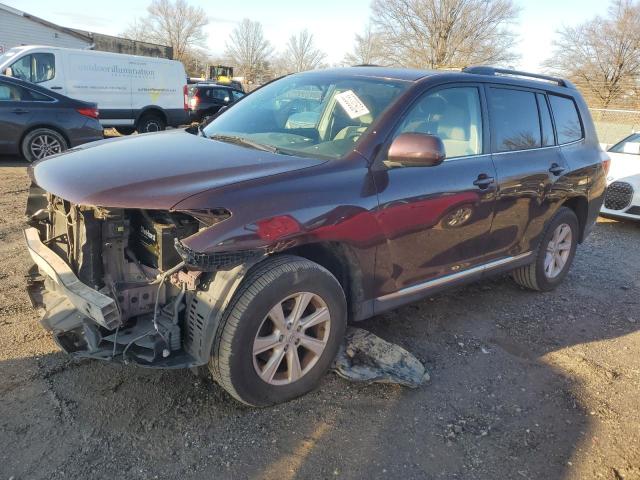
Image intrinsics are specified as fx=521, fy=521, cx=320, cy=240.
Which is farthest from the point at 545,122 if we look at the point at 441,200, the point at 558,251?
the point at 441,200

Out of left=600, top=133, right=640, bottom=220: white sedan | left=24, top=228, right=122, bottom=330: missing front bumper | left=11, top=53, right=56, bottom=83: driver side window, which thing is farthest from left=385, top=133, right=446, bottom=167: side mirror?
left=11, top=53, right=56, bottom=83: driver side window

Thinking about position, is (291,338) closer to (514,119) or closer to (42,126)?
(514,119)

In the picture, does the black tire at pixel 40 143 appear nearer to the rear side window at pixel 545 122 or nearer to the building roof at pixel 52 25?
the rear side window at pixel 545 122

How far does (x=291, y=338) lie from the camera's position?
273 centimetres

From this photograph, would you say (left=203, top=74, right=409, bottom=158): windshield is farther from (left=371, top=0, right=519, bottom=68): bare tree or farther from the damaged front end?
(left=371, top=0, right=519, bottom=68): bare tree

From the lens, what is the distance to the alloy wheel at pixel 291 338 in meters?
2.66

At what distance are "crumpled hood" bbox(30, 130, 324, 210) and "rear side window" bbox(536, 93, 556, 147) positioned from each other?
2406mm

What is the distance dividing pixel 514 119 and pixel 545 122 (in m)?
0.51

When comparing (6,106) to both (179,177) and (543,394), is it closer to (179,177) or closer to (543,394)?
(179,177)

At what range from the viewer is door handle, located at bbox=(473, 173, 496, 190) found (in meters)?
3.50

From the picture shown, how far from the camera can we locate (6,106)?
28.2 ft

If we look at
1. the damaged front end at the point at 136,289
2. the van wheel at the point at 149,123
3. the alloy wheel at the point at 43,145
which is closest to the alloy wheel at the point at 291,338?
the damaged front end at the point at 136,289

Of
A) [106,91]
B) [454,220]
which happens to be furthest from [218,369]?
[106,91]

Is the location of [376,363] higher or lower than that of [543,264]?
lower
